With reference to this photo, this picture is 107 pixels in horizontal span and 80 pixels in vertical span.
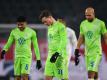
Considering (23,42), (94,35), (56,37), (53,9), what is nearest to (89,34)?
(94,35)

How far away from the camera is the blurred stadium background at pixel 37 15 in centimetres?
1886

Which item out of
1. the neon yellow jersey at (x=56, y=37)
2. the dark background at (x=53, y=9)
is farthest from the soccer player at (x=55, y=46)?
the dark background at (x=53, y=9)

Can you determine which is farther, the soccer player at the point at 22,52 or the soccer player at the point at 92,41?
the soccer player at the point at 22,52

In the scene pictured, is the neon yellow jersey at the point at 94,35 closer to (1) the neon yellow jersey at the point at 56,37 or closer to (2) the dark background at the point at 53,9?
(1) the neon yellow jersey at the point at 56,37

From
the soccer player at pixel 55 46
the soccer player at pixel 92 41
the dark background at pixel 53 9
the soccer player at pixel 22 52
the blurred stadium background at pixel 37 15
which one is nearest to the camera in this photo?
the soccer player at pixel 55 46

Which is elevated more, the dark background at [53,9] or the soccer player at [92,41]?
the dark background at [53,9]

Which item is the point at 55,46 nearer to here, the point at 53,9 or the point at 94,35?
the point at 94,35

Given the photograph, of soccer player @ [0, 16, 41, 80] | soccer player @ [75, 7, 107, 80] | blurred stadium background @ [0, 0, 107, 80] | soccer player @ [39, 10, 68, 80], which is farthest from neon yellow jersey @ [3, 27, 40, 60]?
blurred stadium background @ [0, 0, 107, 80]

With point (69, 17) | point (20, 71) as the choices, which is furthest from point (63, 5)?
point (20, 71)

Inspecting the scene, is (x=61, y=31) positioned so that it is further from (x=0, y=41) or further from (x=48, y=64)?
(x=0, y=41)

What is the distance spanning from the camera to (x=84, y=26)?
1498 centimetres

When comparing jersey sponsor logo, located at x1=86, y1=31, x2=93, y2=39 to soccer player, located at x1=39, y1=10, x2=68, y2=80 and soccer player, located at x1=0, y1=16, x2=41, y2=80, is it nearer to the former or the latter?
soccer player, located at x1=39, y1=10, x2=68, y2=80

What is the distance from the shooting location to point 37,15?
19.7 m

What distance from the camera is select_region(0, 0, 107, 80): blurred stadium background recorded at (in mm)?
18859
